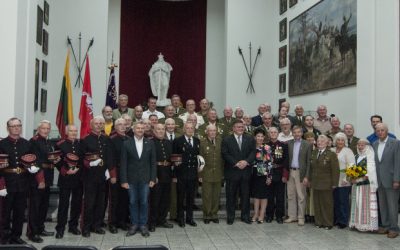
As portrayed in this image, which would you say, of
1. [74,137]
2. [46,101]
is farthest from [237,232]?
[46,101]

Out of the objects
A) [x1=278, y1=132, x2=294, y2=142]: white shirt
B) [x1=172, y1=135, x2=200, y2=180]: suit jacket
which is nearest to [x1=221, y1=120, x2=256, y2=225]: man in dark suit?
[x1=172, y1=135, x2=200, y2=180]: suit jacket

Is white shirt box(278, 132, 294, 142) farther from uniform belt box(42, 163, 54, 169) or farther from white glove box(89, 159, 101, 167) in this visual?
uniform belt box(42, 163, 54, 169)

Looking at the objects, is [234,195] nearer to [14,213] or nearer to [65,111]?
[14,213]

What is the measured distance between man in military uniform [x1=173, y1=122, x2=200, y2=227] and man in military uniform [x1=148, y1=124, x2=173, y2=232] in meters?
0.21

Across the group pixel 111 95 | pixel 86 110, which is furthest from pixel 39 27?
pixel 86 110

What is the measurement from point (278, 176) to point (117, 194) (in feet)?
9.89

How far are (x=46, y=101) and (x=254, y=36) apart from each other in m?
7.15

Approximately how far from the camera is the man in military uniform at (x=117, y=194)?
743 centimetres

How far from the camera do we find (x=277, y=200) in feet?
27.9

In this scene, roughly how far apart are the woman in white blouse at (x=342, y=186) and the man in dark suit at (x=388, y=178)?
0.56m

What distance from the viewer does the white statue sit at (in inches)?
593

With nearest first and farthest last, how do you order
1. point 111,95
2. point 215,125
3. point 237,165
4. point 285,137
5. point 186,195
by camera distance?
1. point 186,195
2. point 237,165
3. point 285,137
4. point 215,125
5. point 111,95

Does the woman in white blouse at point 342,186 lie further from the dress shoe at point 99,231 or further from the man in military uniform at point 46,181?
the man in military uniform at point 46,181

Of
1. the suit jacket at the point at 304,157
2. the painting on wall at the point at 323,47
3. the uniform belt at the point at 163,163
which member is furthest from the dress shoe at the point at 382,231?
the painting on wall at the point at 323,47
